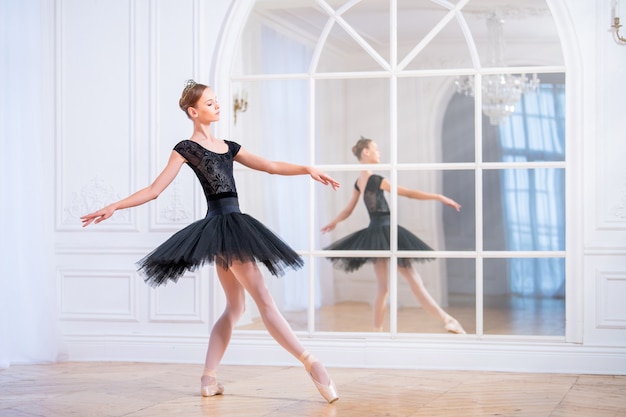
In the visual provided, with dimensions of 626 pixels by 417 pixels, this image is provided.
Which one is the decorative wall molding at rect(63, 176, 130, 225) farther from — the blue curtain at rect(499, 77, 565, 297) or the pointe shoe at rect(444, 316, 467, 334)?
the blue curtain at rect(499, 77, 565, 297)

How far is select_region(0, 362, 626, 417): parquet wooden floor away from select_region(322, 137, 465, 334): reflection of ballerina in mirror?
73 cm

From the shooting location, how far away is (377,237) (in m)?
4.73

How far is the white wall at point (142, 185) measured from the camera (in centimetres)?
421

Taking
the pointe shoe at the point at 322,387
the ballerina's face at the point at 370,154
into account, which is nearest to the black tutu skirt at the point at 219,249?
the pointe shoe at the point at 322,387

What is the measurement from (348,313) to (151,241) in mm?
2003

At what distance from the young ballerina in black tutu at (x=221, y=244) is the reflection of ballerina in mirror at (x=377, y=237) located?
3.87ft

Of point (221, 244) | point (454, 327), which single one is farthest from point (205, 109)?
point (454, 327)

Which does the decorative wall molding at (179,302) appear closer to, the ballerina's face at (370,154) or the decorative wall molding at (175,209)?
the decorative wall molding at (175,209)

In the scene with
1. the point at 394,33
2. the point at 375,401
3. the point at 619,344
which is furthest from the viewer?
the point at 394,33

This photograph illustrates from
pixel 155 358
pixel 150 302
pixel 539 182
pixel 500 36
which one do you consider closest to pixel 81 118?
pixel 150 302

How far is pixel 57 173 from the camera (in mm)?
4672

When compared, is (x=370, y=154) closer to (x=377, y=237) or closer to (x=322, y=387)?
(x=377, y=237)

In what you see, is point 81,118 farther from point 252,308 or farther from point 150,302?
point 252,308

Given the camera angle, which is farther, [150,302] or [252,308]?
[252,308]
